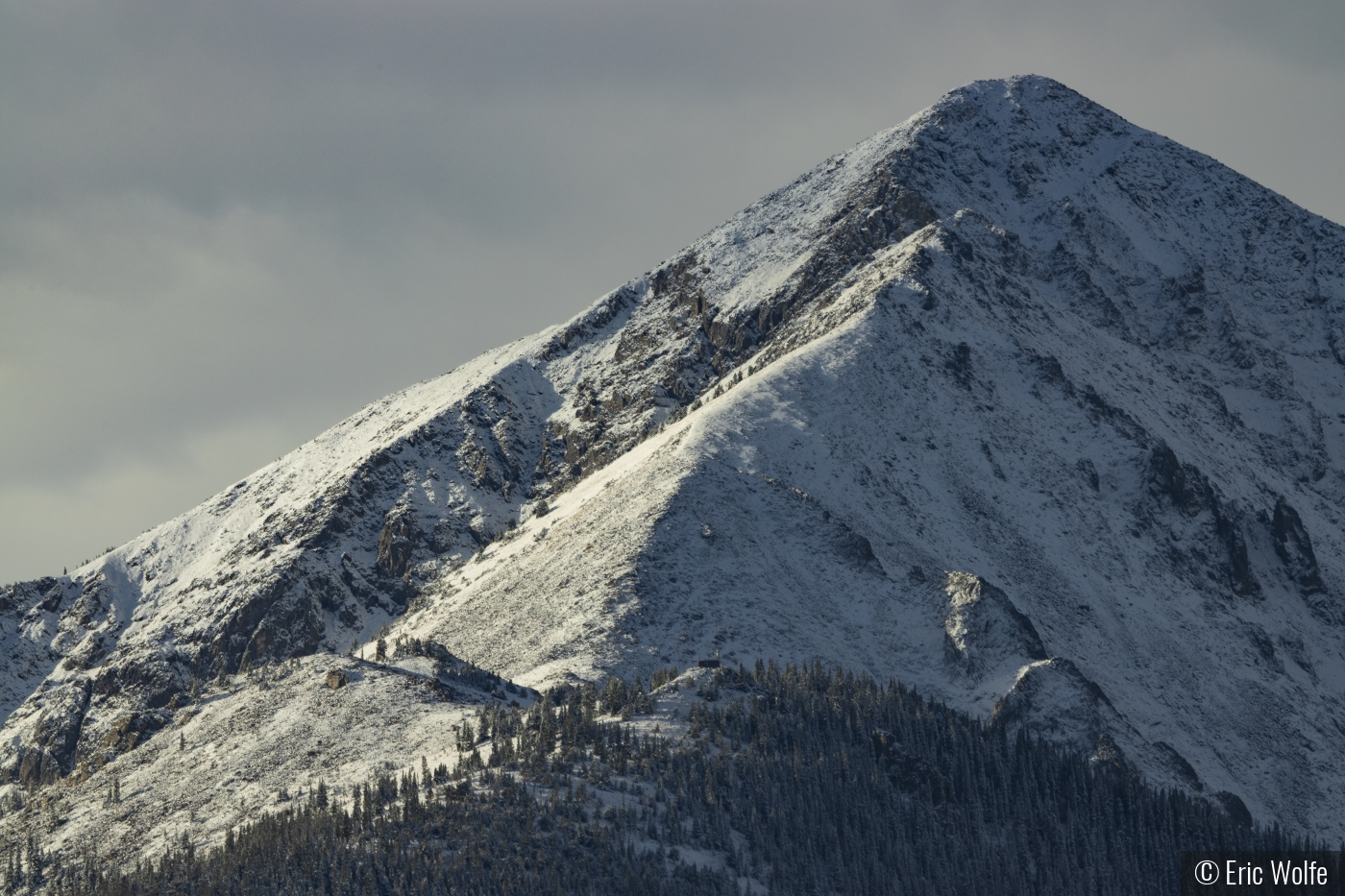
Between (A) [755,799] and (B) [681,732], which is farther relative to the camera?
(B) [681,732]

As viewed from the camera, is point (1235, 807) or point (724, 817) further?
point (1235, 807)

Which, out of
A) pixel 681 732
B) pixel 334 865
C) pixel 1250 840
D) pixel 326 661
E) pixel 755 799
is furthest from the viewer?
pixel 326 661

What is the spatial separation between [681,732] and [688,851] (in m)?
21.0

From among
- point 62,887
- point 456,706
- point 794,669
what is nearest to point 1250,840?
point 794,669

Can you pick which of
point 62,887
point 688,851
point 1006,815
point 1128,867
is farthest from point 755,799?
point 62,887

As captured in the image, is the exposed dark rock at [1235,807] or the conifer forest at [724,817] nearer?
the conifer forest at [724,817]

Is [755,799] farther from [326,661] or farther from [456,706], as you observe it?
[326,661]

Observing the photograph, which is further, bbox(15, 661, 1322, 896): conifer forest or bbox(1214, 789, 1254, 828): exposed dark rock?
bbox(1214, 789, 1254, 828): exposed dark rock

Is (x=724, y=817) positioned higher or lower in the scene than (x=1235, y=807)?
lower

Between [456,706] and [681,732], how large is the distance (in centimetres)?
3064

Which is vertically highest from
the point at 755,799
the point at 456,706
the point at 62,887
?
the point at 456,706

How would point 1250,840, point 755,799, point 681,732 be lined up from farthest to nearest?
point 1250,840 < point 681,732 < point 755,799

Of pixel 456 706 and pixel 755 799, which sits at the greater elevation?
pixel 456 706

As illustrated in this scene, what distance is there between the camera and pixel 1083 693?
19875 centimetres
